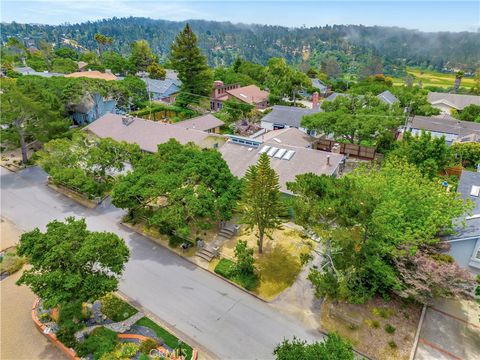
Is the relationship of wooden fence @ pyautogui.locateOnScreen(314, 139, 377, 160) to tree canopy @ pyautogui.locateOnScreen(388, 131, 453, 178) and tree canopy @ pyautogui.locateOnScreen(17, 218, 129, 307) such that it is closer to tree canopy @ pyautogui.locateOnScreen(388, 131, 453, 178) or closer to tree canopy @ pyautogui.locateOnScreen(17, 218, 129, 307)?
tree canopy @ pyautogui.locateOnScreen(388, 131, 453, 178)

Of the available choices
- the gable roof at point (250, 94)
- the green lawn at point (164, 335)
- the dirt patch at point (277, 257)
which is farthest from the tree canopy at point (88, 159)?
the gable roof at point (250, 94)

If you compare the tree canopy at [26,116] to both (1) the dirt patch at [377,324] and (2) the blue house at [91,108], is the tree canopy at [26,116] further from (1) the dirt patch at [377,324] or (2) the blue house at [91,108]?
(1) the dirt patch at [377,324]

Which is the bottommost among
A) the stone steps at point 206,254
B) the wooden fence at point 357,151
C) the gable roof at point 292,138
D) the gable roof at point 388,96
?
the stone steps at point 206,254

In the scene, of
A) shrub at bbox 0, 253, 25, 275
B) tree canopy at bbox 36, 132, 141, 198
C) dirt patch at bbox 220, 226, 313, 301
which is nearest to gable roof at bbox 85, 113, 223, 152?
tree canopy at bbox 36, 132, 141, 198

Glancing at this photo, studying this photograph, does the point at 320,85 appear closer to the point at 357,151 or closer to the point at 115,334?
the point at 357,151

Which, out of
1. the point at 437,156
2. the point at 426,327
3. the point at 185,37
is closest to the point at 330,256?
the point at 426,327

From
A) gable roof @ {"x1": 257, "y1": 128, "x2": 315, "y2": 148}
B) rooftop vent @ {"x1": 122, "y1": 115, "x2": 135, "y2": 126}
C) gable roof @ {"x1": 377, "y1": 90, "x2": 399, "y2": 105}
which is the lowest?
gable roof @ {"x1": 257, "y1": 128, "x2": 315, "y2": 148}
